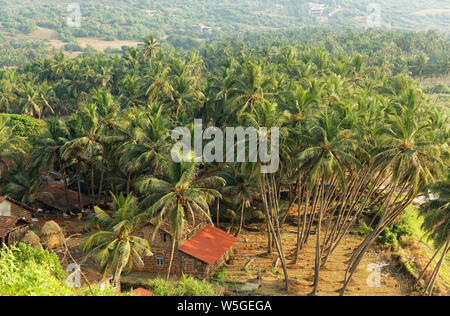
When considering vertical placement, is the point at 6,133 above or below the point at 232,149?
below

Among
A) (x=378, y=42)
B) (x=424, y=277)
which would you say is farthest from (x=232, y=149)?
(x=378, y=42)

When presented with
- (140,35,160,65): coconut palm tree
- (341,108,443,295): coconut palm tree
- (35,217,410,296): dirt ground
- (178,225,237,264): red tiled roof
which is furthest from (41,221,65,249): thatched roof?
(140,35,160,65): coconut palm tree

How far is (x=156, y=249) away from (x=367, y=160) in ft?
52.4

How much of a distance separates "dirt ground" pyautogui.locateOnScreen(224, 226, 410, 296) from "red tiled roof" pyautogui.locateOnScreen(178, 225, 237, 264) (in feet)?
5.77

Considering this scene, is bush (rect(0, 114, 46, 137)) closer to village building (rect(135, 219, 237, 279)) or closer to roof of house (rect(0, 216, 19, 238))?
roof of house (rect(0, 216, 19, 238))

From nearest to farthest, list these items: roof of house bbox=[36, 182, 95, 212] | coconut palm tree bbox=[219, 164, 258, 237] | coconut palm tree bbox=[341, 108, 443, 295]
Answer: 1. coconut palm tree bbox=[341, 108, 443, 295]
2. coconut palm tree bbox=[219, 164, 258, 237]
3. roof of house bbox=[36, 182, 95, 212]

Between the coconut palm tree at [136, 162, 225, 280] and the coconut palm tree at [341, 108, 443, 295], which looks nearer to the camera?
the coconut palm tree at [341, 108, 443, 295]

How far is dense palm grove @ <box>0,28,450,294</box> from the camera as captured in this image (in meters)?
28.1

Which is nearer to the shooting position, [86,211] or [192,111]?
[86,211]

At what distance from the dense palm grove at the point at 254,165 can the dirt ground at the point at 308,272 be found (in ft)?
3.03

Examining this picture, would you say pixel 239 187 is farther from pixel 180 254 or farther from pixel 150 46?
pixel 150 46

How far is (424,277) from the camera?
3422cm

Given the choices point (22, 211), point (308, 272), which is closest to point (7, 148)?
point (22, 211)

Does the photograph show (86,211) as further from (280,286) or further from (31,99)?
(31,99)
